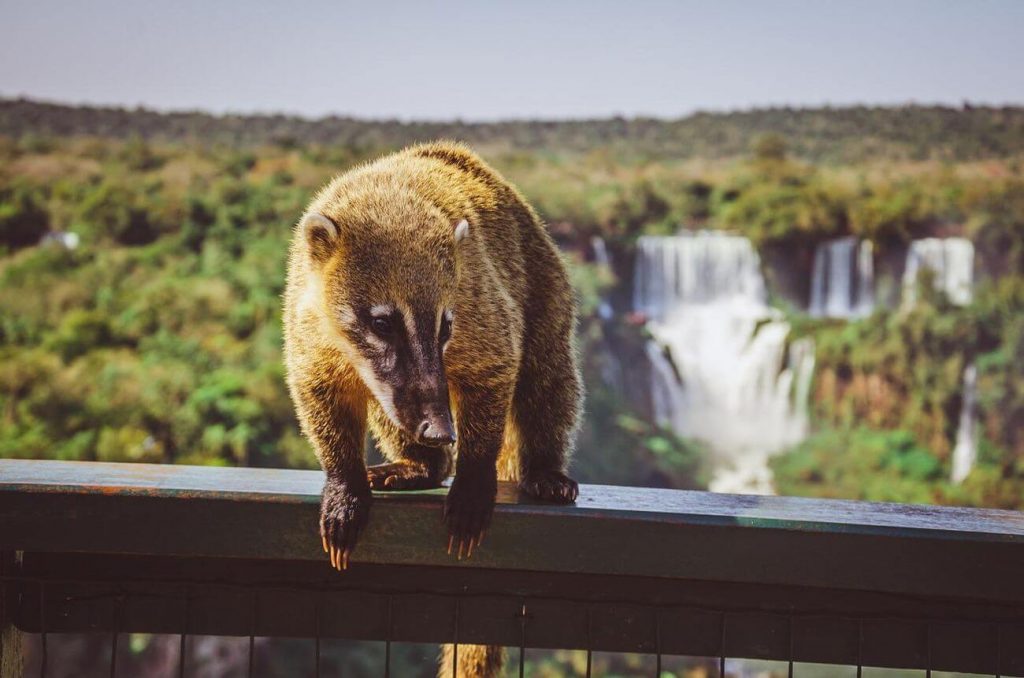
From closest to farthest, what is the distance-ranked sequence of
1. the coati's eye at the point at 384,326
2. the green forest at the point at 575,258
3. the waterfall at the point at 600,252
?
the coati's eye at the point at 384,326 < the green forest at the point at 575,258 < the waterfall at the point at 600,252

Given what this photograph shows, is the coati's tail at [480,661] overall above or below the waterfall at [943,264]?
above

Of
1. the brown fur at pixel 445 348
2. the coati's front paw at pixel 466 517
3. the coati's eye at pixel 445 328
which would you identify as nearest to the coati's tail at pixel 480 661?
the brown fur at pixel 445 348

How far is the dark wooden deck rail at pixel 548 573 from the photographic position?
154 centimetres

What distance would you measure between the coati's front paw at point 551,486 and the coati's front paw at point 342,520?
35 cm

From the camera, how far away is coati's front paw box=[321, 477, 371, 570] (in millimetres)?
1630

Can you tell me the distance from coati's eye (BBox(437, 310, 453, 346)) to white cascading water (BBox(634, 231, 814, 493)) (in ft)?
45.6

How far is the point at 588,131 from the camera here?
17078 mm

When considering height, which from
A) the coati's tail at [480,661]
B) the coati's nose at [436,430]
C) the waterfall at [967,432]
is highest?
the coati's nose at [436,430]

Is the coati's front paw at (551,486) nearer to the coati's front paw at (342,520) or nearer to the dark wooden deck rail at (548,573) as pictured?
the dark wooden deck rail at (548,573)

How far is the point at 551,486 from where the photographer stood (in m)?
1.96

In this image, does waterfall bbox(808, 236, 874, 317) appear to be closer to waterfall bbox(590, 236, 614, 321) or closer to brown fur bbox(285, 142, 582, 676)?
waterfall bbox(590, 236, 614, 321)

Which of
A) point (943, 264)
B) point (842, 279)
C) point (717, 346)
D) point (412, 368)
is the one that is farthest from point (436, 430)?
point (943, 264)

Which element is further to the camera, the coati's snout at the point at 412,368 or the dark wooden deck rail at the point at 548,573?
the coati's snout at the point at 412,368

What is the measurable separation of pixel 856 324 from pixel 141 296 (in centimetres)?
1082
